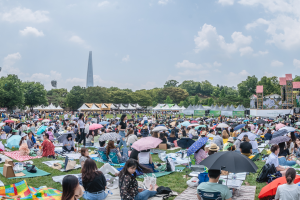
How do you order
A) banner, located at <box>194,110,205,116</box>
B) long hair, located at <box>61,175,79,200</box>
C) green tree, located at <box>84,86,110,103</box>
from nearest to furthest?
long hair, located at <box>61,175,79,200</box>
banner, located at <box>194,110,205,116</box>
green tree, located at <box>84,86,110,103</box>

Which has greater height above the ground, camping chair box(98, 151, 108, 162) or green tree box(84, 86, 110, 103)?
green tree box(84, 86, 110, 103)

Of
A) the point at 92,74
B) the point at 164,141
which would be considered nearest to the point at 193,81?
the point at 92,74

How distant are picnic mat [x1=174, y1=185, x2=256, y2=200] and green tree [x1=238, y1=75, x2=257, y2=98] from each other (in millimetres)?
69598

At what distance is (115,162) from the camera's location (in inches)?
334

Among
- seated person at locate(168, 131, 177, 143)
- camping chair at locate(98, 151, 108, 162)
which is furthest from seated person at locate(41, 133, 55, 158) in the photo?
seated person at locate(168, 131, 177, 143)

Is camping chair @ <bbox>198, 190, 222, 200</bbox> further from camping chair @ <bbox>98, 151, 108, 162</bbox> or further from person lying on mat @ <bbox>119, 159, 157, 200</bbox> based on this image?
camping chair @ <bbox>98, 151, 108, 162</bbox>

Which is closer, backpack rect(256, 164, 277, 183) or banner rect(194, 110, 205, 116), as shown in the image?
backpack rect(256, 164, 277, 183)

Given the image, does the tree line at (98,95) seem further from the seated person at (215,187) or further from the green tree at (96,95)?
the seated person at (215,187)

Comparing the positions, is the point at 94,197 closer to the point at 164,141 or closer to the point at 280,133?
the point at 164,141

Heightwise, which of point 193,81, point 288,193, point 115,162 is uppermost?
point 193,81

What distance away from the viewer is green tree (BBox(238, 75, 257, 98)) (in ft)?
230

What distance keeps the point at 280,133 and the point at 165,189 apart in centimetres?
779

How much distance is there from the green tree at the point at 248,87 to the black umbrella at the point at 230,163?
233 ft

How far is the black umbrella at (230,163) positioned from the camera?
13.2 feet
